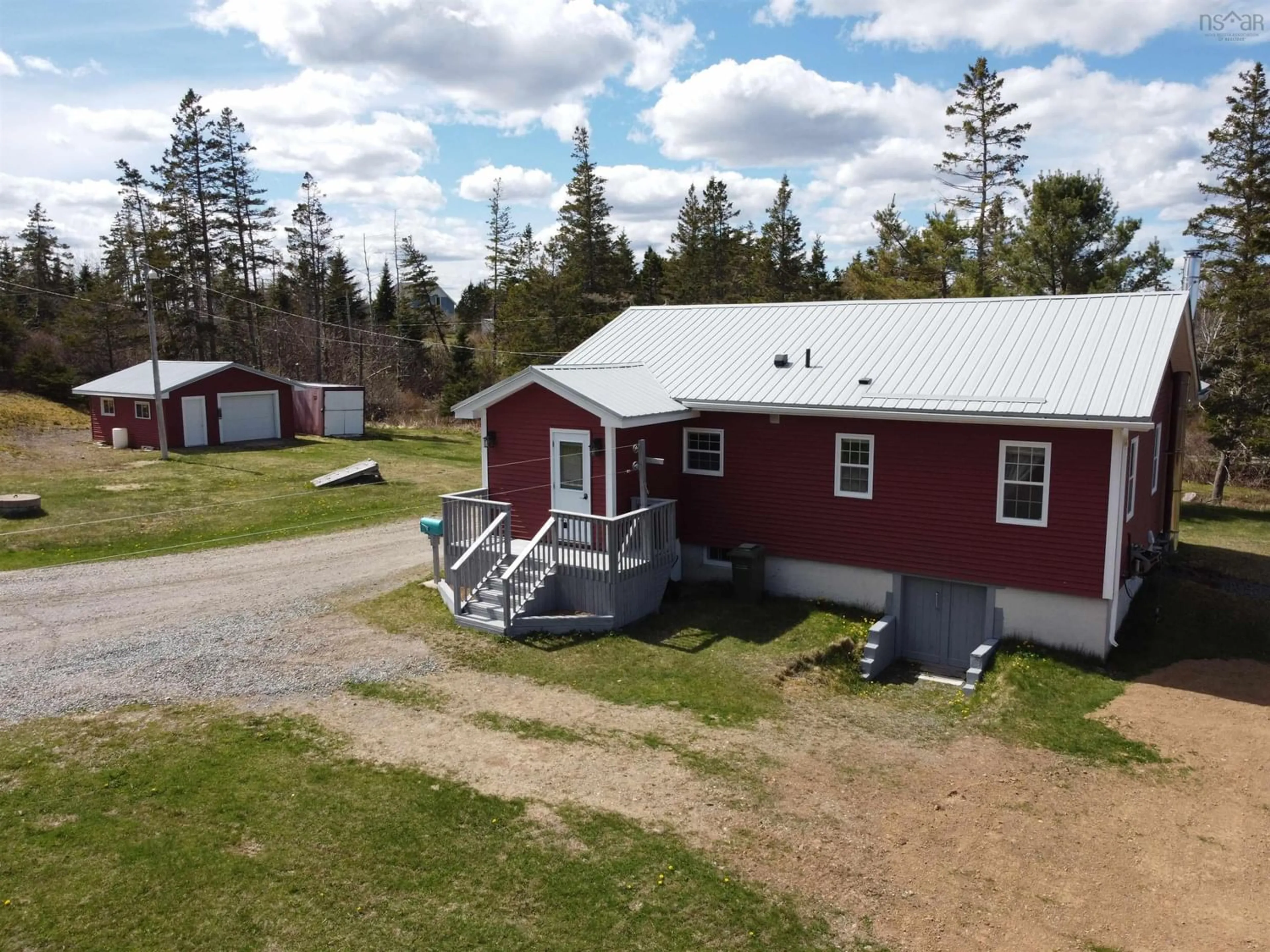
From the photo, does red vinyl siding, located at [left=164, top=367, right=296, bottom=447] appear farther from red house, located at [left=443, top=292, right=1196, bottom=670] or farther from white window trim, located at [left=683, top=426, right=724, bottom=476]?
white window trim, located at [left=683, top=426, right=724, bottom=476]

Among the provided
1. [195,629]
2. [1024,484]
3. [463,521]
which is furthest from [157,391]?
[1024,484]

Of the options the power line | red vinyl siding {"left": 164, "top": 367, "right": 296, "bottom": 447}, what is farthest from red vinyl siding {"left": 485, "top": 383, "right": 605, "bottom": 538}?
the power line

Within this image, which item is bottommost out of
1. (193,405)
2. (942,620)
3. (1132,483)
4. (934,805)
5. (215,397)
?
(934,805)

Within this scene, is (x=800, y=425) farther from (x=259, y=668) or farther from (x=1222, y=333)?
(x=1222, y=333)

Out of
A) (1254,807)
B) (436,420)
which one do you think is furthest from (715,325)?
(436,420)

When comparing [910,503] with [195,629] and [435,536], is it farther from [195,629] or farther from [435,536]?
[195,629]
